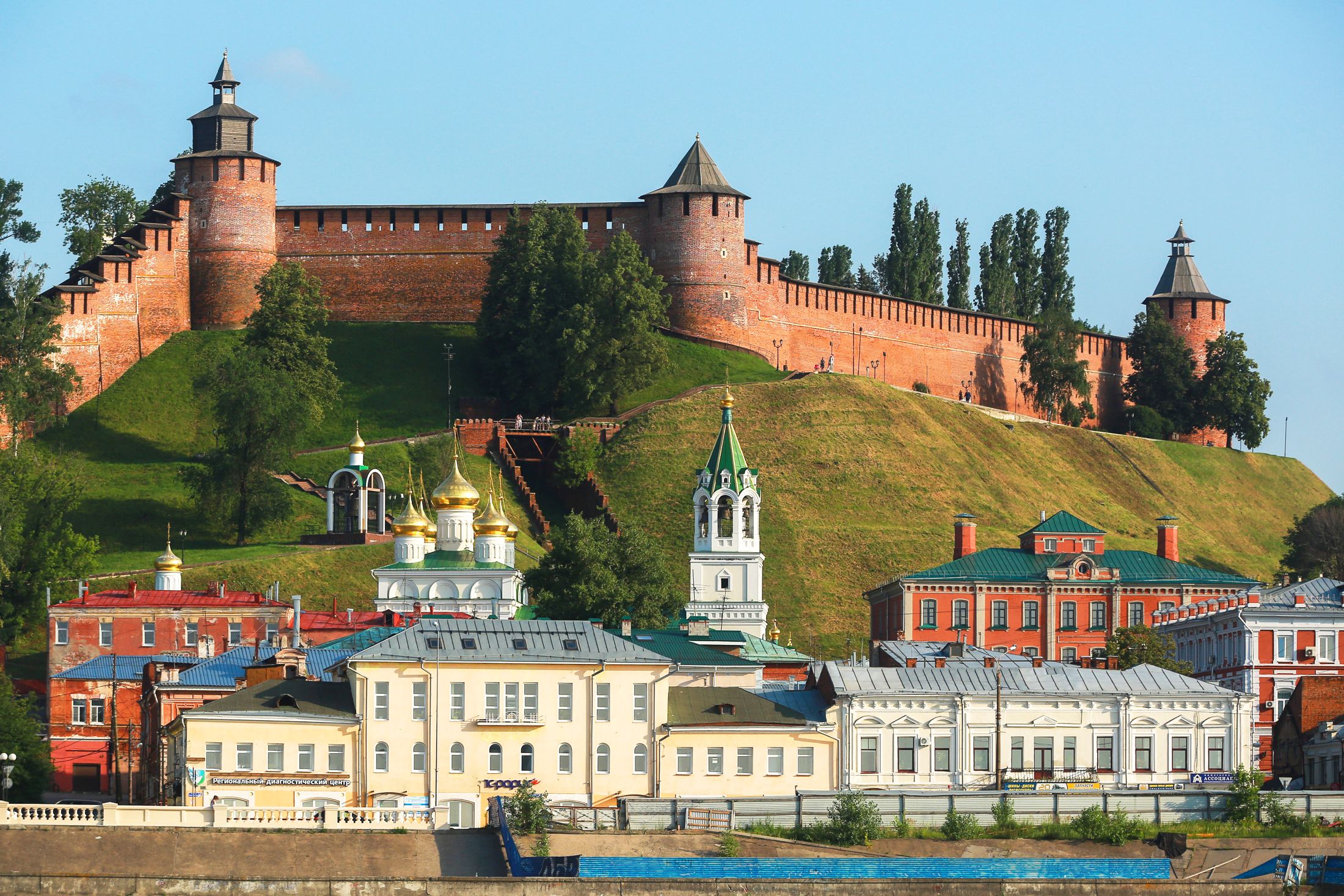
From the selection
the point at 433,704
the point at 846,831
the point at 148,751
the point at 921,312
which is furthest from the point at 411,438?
the point at 846,831

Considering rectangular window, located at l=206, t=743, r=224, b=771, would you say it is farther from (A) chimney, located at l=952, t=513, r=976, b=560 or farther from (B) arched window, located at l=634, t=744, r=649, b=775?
(A) chimney, located at l=952, t=513, r=976, b=560

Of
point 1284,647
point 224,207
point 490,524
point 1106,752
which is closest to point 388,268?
point 224,207

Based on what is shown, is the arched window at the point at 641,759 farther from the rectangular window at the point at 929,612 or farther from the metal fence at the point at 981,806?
the rectangular window at the point at 929,612

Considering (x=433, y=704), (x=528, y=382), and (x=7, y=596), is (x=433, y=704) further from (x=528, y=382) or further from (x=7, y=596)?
(x=528, y=382)

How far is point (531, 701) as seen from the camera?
53500 millimetres

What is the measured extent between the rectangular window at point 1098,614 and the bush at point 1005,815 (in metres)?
33.7

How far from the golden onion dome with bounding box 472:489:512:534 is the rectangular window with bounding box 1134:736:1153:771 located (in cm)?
2894

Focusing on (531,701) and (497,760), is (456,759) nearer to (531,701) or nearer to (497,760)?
(497,760)

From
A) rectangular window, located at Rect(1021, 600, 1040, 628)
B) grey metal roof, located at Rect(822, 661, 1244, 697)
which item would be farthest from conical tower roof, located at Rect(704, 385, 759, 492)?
grey metal roof, located at Rect(822, 661, 1244, 697)

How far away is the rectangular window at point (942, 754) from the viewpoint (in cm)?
5572

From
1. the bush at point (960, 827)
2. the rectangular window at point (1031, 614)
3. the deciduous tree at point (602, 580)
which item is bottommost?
the bush at point (960, 827)

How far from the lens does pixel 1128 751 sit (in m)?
56.2

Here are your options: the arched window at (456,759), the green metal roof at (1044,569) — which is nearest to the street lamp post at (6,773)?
the arched window at (456,759)

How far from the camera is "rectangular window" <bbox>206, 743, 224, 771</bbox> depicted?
170ft
